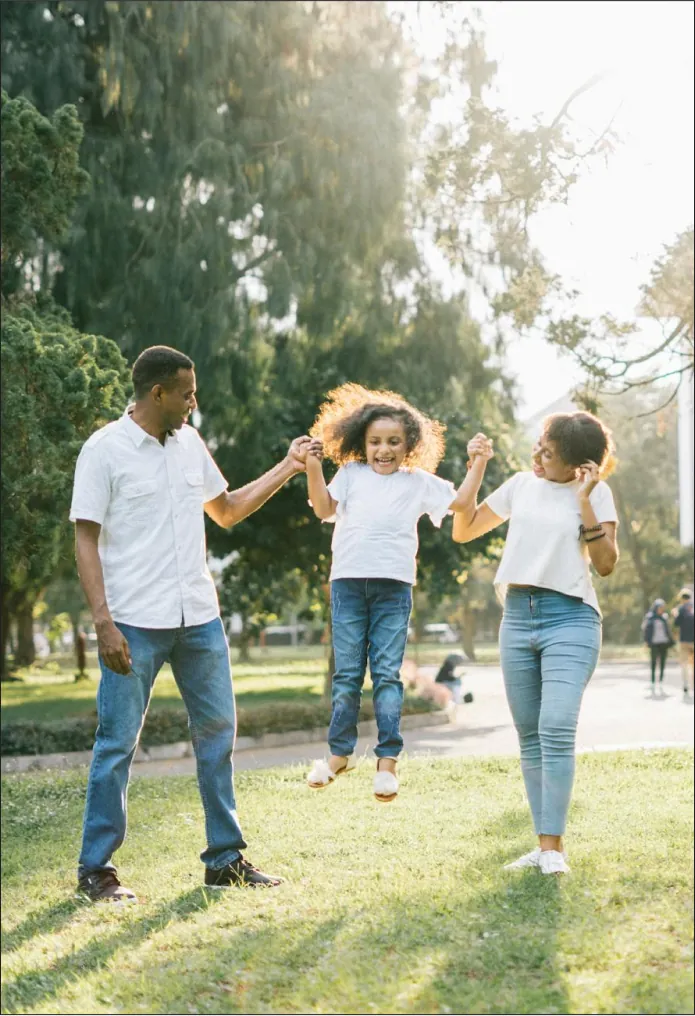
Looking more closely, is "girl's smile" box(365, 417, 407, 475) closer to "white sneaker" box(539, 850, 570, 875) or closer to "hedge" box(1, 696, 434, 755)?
"white sneaker" box(539, 850, 570, 875)

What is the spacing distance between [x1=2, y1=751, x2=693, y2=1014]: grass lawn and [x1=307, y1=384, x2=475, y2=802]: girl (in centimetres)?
50

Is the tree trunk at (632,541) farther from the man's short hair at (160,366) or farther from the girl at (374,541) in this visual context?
the man's short hair at (160,366)

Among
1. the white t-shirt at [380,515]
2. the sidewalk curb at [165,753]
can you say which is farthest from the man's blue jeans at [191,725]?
the sidewalk curb at [165,753]

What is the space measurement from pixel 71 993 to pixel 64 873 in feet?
5.77

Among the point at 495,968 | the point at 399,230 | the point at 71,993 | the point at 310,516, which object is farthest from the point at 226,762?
the point at 310,516

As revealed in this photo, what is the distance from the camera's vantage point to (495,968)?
12.5ft

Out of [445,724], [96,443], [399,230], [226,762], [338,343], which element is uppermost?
[399,230]

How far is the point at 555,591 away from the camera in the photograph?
4.91m

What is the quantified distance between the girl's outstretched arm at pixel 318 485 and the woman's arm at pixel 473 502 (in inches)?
19.1

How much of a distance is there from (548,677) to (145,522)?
162cm

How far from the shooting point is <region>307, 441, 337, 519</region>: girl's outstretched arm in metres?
4.89

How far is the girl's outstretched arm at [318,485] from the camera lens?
4.89 m

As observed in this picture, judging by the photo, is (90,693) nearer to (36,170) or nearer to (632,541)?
(36,170)

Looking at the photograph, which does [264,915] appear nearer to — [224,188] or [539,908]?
[539,908]
